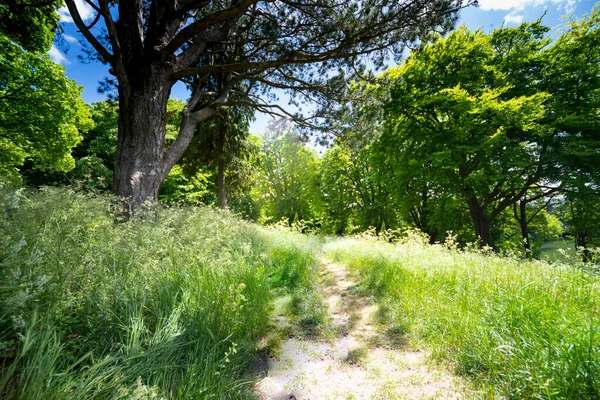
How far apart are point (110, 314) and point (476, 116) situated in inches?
560

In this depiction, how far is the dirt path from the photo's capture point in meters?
1.96

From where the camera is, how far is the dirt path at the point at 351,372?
1.96 m

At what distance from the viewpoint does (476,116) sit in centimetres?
1084

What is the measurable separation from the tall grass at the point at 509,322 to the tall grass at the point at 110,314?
2.02 metres

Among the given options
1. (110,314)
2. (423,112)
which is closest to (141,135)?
(110,314)

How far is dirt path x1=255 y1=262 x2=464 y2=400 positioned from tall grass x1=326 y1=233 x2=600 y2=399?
29cm

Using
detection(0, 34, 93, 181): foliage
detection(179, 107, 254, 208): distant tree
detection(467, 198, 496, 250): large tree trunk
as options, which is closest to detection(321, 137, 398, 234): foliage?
detection(467, 198, 496, 250): large tree trunk

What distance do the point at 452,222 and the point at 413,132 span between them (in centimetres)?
828

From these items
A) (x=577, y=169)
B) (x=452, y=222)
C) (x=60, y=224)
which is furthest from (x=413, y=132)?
(x=60, y=224)

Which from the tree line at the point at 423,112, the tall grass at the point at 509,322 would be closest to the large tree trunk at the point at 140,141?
the tree line at the point at 423,112

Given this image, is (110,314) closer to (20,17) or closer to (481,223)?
(20,17)

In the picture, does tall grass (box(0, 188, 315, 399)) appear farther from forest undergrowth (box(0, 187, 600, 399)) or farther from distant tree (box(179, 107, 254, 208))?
distant tree (box(179, 107, 254, 208))

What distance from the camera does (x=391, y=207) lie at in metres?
20.7

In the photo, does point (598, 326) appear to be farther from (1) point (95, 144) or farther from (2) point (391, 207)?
(1) point (95, 144)
